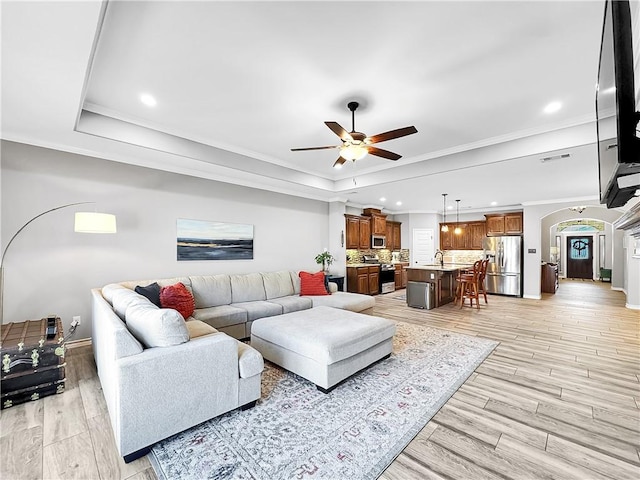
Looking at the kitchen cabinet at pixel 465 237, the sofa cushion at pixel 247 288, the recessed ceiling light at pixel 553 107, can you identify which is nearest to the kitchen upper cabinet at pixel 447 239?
the kitchen cabinet at pixel 465 237

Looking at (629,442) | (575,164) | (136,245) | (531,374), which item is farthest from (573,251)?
(136,245)

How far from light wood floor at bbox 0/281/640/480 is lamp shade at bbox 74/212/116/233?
5.07ft

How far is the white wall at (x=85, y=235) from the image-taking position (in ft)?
11.1

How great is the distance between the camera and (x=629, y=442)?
1.99 m

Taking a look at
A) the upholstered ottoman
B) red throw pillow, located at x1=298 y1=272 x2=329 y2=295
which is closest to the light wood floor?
the upholstered ottoman

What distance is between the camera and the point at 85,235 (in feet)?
12.4

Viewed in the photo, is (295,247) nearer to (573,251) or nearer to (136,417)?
(136,417)

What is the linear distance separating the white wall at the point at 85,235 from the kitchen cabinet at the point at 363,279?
3.05 meters

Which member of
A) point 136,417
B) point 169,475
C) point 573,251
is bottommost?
point 169,475

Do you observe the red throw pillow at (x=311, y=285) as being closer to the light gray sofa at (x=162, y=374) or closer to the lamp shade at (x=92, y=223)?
the light gray sofa at (x=162, y=374)

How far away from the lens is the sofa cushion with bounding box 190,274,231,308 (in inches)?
167

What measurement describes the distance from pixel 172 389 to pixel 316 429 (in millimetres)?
1077

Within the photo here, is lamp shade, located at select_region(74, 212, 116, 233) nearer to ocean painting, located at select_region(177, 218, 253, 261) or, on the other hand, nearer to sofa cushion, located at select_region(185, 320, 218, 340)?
ocean painting, located at select_region(177, 218, 253, 261)

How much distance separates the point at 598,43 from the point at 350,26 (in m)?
1.84
